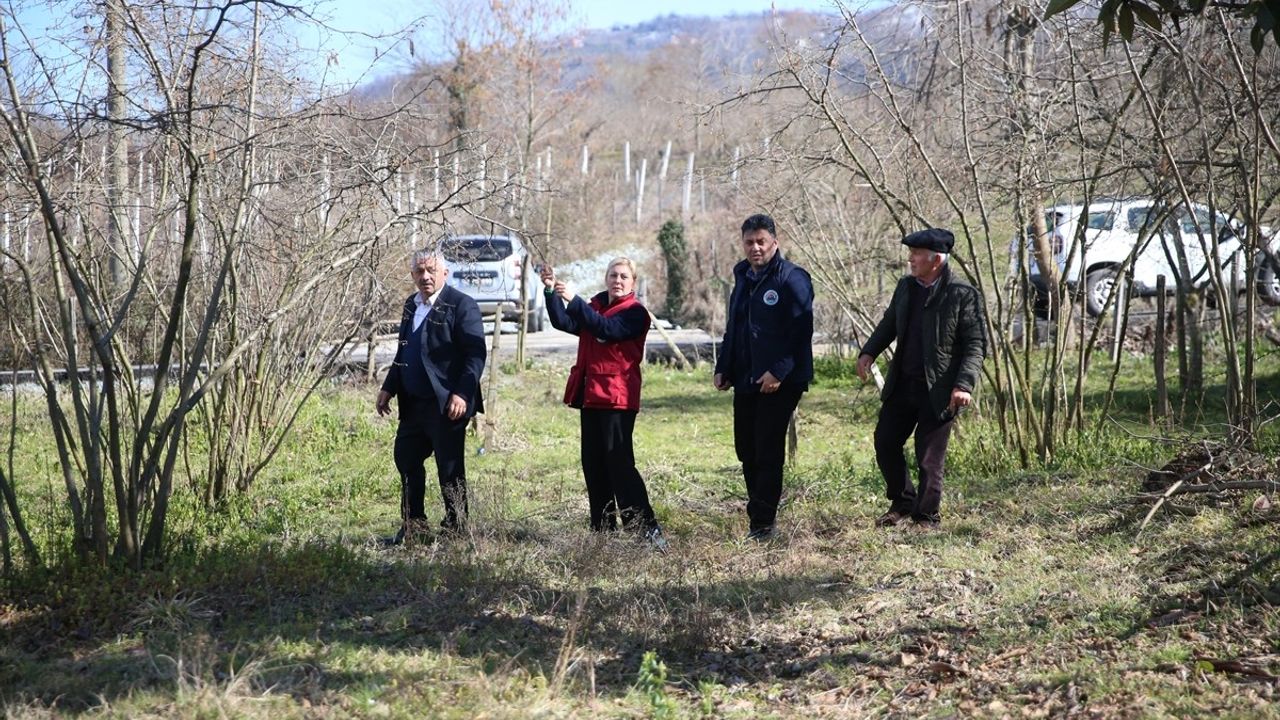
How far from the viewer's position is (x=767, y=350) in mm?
6188

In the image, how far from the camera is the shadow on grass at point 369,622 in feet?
14.4

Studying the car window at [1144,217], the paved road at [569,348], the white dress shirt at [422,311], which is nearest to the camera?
the white dress shirt at [422,311]

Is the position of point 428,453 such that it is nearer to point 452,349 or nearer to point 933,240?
point 452,349

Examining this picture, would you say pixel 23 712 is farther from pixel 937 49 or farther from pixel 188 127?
pixel 937 49

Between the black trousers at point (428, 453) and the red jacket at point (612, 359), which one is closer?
the red jacket at point (612, 359)

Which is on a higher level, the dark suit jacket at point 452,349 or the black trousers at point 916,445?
the dark suit jacket at point 452,349

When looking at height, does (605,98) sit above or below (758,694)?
above

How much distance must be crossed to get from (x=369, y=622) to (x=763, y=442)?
87.5 inches

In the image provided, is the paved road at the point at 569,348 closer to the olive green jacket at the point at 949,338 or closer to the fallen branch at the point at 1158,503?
the olive green jacket at the point at 949,338

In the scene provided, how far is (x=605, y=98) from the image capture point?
39719mm

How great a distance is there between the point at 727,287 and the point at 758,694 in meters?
14.4

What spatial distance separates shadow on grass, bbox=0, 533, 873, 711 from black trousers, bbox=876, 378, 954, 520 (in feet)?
3.62

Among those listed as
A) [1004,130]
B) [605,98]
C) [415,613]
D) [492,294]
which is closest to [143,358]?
[415,613]

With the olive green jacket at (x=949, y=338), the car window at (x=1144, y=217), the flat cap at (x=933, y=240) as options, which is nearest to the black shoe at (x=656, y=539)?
the olive green jacket at (x=949, y=338)
